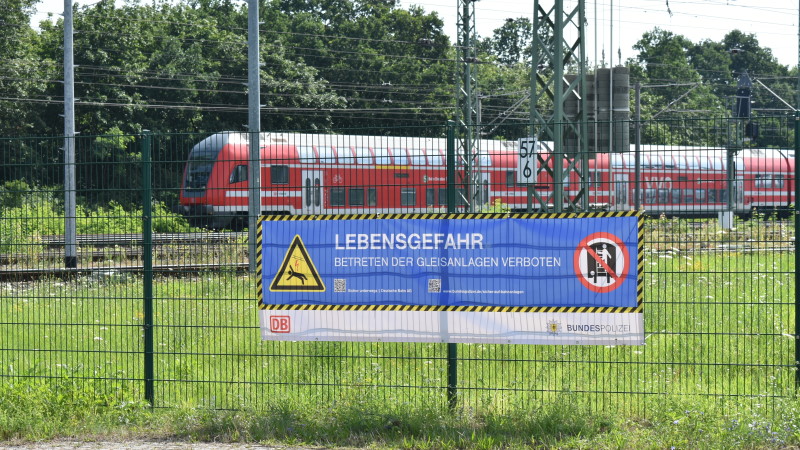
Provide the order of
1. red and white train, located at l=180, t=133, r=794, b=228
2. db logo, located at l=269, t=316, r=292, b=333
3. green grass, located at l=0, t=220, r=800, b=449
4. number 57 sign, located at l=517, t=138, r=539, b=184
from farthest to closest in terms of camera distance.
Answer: number 57 sign, located at l=517, t=138, r=539, b=184 < db logo, located at l=269, t=316, r=292, b=333 < red and white train, located at l=180, t=133, r=794, b=228 < green grass, located at l=0, t=220, r=800, b=449

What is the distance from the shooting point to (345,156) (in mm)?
7797

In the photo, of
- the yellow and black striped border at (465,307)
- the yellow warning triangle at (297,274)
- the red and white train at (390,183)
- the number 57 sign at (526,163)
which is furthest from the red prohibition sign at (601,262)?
the number 57 sign at (526,163)

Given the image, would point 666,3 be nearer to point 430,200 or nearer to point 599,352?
point 599,352

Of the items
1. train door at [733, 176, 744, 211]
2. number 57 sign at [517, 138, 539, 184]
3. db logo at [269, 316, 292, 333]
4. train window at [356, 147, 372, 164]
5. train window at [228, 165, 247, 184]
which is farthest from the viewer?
number 57 sign at [517, 138, 539, 184]

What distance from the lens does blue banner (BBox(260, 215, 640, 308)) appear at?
24.1ft

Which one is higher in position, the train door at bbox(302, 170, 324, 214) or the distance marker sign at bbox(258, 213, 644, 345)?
the train door at bbox(302, 170, 324, 214)

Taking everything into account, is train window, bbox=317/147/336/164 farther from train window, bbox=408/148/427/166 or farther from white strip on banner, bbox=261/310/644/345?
white strip on banner, bbox=261/310/644/345

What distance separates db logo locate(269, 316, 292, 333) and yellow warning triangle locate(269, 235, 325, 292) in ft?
0.75

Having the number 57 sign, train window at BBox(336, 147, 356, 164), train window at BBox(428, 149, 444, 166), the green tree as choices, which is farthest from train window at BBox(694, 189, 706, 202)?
the green tree

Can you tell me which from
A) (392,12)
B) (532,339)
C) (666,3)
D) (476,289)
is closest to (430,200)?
(476,289)

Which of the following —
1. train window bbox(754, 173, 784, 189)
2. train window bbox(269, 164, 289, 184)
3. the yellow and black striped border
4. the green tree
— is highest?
the green tree

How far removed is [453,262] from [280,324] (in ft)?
5.02

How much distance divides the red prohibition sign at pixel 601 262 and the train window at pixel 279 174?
95.7 inches

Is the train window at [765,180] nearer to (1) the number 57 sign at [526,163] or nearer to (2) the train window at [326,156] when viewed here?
(2) the train window at [326,156]
